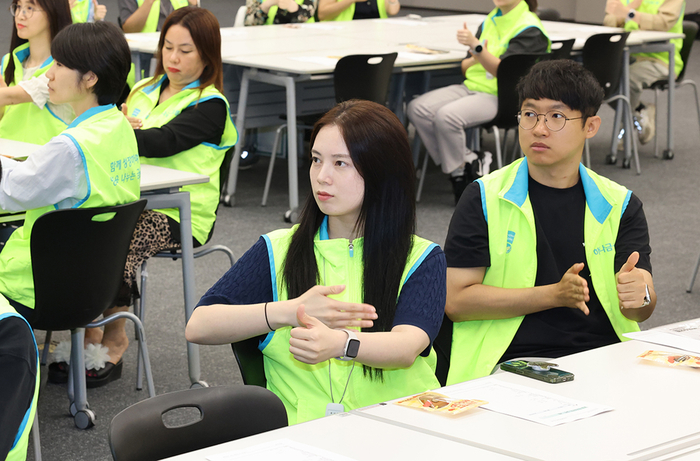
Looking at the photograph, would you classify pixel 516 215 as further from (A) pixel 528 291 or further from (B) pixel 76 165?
(B) pixel 76 165

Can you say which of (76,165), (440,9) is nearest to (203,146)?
(76,165)

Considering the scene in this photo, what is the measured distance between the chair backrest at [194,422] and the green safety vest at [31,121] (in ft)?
7.15

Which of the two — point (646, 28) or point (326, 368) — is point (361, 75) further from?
point (326, 368)

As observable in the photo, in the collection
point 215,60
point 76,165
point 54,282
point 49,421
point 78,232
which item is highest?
point 215,60

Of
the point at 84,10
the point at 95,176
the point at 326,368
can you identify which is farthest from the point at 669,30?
the point at 326,368

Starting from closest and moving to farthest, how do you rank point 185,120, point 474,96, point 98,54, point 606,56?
point 98,54, point 185,120, point 474,96, point 606,56

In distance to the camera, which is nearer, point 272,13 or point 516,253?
point 516,253

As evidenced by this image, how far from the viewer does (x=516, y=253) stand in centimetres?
213

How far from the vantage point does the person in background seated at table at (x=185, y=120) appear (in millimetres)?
3066

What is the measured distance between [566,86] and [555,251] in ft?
1.38

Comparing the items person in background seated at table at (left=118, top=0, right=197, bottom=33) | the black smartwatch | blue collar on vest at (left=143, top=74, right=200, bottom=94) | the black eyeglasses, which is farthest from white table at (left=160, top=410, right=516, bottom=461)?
person in background seated at table at (left=118, top=0, right=197, bottom=33)

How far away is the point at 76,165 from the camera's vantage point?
237cm

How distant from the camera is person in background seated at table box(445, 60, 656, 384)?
2.12m

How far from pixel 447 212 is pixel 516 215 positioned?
121 inches
